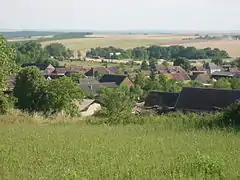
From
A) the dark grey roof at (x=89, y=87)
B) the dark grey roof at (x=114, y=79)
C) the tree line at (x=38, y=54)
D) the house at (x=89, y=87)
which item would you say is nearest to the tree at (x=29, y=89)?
the house at (x=89, y=87)

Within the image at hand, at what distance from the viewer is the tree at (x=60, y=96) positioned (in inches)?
998

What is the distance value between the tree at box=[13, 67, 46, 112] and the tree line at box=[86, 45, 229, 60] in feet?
249

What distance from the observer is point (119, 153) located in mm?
7117

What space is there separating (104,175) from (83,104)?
2449 cm

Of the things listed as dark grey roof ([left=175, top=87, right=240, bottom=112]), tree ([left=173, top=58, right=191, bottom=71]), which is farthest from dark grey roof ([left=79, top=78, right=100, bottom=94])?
tree ([left=173, top=58, right=191, bottom=71])

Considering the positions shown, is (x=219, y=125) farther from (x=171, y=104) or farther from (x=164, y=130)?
(x=171, y=104)

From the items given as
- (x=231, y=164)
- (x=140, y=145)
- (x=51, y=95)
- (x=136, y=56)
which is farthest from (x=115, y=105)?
(x=136, y=56)

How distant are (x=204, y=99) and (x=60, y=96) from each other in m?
8.19

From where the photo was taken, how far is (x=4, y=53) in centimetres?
1534

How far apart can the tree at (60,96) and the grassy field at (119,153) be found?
49.0 ft

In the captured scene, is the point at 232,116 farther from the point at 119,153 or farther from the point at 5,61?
the point at 5,61

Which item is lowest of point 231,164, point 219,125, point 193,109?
point 193,109

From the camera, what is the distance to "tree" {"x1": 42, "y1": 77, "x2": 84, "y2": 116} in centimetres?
2534

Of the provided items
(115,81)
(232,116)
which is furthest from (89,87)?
(232,116)
